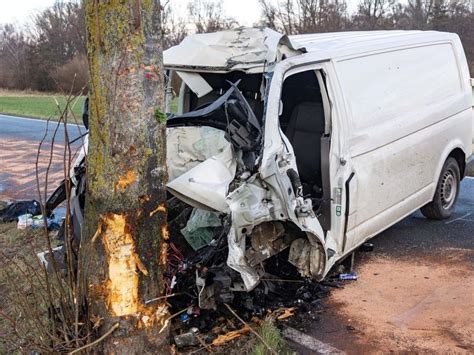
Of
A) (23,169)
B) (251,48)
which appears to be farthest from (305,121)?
(23,169)

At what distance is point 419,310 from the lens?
14.3 feet

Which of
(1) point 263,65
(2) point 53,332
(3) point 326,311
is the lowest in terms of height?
(3) point 326,311

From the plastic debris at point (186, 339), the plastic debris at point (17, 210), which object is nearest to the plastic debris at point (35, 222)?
the plastic debris at point (17, 210)

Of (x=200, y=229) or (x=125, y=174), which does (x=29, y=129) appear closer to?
(x=200, y=229)

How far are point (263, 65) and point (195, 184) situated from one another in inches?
48.1

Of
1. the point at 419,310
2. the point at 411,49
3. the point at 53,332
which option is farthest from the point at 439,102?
the point at 53,332

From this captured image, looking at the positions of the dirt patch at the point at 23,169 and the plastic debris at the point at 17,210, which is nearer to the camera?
the plastic debris at the point at 17,210

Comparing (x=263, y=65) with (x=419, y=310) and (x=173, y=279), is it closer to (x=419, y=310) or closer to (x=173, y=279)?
(x=173, y=279)

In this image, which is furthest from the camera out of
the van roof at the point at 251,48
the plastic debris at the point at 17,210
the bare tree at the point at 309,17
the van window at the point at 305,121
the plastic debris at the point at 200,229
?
the bare tree at the point at 309,17

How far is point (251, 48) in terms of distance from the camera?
14.6 feet

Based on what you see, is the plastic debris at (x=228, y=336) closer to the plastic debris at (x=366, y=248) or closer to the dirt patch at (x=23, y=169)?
the plastic debris at (x=366, y=248)

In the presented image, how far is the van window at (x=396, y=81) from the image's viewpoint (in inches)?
188

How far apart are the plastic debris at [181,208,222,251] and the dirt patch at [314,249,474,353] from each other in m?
1.10

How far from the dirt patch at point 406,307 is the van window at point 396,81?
56.2 inches
